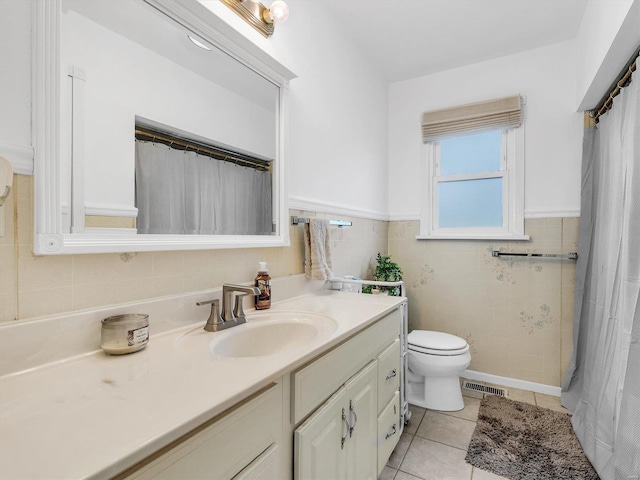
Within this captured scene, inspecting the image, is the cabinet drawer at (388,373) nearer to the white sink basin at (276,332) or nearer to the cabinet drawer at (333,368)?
the cabinet drawer at (333,368)

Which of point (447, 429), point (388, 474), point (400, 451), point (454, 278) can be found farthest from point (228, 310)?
point (454, 278)

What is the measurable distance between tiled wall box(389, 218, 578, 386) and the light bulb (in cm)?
186

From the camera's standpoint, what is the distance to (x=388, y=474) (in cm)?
157

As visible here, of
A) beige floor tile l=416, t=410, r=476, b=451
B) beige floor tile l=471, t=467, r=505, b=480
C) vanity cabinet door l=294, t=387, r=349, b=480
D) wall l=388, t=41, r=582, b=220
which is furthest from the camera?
wall l=388, t=41, r=582, b=220

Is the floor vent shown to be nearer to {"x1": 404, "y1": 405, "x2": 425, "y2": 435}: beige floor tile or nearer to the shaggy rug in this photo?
the shaggy rug

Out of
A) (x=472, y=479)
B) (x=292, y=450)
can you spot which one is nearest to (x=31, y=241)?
(x=292, y=450)

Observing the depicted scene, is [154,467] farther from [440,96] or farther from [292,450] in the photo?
[440,96]

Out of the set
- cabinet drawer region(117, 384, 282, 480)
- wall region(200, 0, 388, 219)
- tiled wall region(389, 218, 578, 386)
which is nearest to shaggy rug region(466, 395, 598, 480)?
tiled wall region(389, 218, 578, 386)

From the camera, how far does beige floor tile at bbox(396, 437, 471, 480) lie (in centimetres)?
156

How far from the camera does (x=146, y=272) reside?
103cm

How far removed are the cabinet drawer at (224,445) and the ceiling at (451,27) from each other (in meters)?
2.13

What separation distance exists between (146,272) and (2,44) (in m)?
0.64

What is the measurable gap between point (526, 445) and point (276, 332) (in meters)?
1.54

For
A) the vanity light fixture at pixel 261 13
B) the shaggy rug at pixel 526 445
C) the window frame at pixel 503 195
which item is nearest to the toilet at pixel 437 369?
the shaggy rug at pixel 526 445
